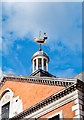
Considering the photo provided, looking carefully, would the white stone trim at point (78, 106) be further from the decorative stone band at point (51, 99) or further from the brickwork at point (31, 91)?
the brickwork at point (31, 91)

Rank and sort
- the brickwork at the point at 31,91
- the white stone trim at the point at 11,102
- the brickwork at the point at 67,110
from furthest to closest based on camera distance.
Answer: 1. the white stone trim at the point at 11,102
2. the brickwork at the point at 31,91
3. the brickwork at the point at 67,110

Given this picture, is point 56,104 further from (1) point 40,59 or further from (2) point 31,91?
(1) point 40,59

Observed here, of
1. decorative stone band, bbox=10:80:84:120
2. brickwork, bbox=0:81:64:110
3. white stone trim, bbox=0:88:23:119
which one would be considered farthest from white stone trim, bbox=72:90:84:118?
white stone trim, bbox=0:88:23:119

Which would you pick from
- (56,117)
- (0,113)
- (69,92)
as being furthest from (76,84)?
(0,113)

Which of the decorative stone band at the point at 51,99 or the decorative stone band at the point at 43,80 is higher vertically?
the decorative stone band at the point at 43,80

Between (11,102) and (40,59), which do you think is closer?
(11,102)

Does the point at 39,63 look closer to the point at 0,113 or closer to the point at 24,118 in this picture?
the point at 0,113

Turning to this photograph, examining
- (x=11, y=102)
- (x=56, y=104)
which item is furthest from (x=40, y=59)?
(x=56, y=104)

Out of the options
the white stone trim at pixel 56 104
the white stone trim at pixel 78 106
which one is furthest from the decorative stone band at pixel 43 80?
the white stone trim at pixel 78 106

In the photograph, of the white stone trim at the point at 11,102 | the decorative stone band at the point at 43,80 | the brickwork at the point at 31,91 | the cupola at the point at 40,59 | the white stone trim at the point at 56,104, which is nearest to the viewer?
the white stone trim at the point at 56,104

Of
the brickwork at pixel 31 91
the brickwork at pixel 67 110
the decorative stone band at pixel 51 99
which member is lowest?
the brickwork at pixel 67 110

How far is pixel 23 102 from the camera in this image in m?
24.1

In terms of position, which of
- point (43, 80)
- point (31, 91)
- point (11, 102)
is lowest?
point (11, 102)

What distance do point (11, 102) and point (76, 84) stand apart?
8.77 meters
